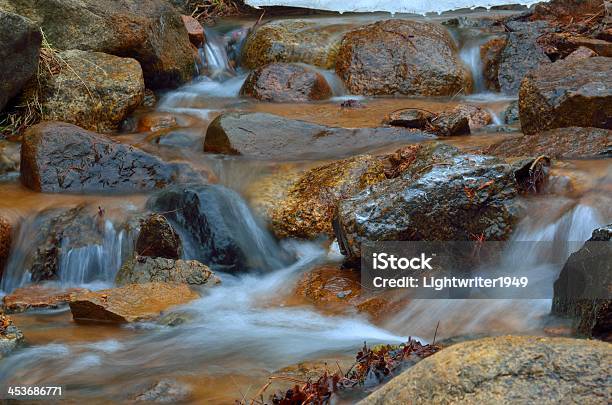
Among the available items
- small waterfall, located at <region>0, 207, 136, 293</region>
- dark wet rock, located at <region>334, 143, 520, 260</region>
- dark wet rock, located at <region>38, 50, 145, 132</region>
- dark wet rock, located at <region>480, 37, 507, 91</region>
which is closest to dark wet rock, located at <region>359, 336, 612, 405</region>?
dark wet rock, located at <region>334, 143, 520, 260</region>

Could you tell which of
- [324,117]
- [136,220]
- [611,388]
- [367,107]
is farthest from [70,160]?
[611,388]

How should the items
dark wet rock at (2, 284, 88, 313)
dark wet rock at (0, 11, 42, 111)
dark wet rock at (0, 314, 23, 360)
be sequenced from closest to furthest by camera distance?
dark wet rock at (0, 314, 23, 360) < dark wet rock at (2, 284, 88, 313) < dark wet rock at (0, 11, 42, 111)

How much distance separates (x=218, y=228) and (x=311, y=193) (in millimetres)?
760

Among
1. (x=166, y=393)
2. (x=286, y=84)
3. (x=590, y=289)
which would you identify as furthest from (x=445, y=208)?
(x=286, y=84)

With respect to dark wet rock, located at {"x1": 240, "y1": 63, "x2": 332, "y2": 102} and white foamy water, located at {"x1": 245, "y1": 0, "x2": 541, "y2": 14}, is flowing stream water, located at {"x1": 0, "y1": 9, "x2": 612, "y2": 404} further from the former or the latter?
white foamy water, located at {"x1": 245, "y1": 0, "x2": 541, "y2": 14}

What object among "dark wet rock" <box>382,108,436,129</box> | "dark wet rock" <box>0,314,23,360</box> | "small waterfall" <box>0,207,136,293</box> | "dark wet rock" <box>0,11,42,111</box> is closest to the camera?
"dark wet rock" <box>0,314,23,360</box>

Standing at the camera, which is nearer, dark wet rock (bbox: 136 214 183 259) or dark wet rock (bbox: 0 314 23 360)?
dark wet rock (bbox: 0 314 23 360)

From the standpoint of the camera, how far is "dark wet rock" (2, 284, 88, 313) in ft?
16.5

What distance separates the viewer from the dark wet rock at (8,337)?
13.4 ft

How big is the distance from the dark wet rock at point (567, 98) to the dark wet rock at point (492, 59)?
286 centimetres

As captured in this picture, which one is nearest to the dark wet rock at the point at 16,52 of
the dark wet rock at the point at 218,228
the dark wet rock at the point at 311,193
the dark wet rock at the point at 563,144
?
the dark wet rock at the point at 218,228

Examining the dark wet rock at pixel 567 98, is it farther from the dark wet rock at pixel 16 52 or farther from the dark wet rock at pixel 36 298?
the dark wet rock at pixel 16 52

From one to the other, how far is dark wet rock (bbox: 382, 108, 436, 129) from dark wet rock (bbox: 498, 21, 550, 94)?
2115mm

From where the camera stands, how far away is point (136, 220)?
5.94 meters
